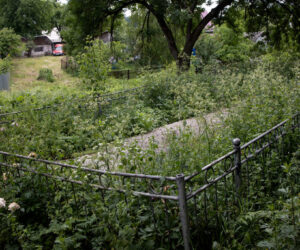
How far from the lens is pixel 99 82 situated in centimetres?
1043

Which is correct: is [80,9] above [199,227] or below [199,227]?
above

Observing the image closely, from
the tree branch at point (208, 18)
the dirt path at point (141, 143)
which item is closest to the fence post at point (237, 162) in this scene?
the dirt path at point (141, 143)

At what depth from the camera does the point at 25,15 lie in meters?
49.8

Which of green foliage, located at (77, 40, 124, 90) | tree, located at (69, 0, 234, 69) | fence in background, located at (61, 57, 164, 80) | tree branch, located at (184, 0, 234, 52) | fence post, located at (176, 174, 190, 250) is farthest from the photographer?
fence in background, located at (61, 57, 164, 80)

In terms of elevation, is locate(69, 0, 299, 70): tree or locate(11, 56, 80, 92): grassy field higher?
locate(69, 0, 299, 70): tree

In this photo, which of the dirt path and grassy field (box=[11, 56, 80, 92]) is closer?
the dirt path

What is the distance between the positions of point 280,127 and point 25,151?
404 centimetres

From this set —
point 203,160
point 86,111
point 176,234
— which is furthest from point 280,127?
point 86,111

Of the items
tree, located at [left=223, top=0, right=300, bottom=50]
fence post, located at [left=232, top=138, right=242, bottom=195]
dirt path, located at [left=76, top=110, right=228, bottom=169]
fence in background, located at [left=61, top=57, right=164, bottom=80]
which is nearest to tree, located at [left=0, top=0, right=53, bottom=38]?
fence in background, located at [left=61, top=57, right=164, bottom=80]

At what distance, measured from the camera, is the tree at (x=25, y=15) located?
47.9 meters

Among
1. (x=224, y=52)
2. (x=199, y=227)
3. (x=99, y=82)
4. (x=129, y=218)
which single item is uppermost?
(x=224, y=52)

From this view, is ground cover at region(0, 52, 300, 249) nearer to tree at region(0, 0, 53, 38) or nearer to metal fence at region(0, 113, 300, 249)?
metal fence at region(0, 113, 300, 249)

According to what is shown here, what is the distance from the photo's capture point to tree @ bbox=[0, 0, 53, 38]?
1887 inches

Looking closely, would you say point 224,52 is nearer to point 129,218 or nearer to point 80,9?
point 80,9
